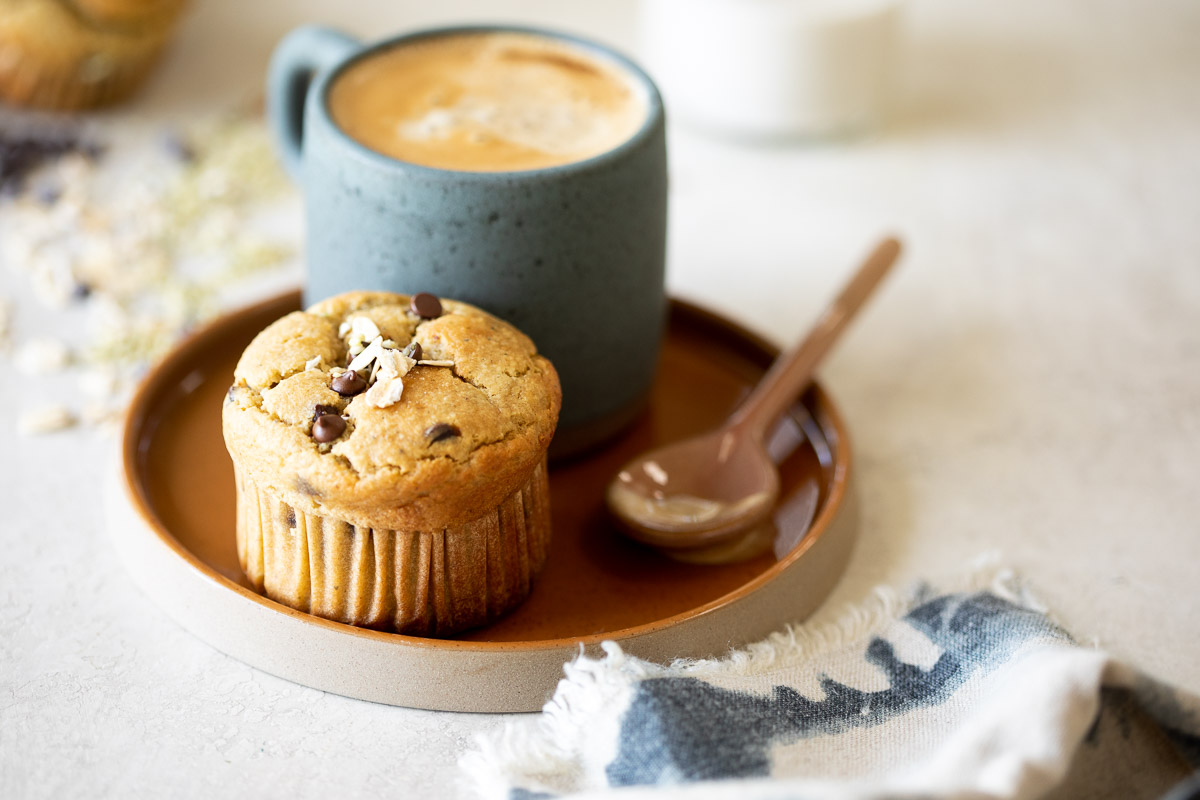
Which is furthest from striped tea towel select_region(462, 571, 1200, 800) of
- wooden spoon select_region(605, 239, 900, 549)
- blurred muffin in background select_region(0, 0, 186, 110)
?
blurred muffin in background select_region(0, 0, 186, 110)

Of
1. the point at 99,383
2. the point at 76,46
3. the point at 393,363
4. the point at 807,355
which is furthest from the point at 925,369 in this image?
the point at 76,46

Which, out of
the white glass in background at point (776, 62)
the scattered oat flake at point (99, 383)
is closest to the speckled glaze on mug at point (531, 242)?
the scattered oat flake at point (99, 383)

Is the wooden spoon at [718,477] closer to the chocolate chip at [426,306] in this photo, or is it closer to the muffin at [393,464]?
the muffin at [393,464]

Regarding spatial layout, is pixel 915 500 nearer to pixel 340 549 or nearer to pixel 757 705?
pixel 757 705

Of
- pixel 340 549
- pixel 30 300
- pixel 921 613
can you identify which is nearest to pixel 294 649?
pixel 340 549

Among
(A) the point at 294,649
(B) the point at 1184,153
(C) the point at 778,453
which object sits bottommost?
(A) the point at 294,649

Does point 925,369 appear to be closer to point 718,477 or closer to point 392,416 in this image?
point 718,477

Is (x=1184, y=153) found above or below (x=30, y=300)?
above
